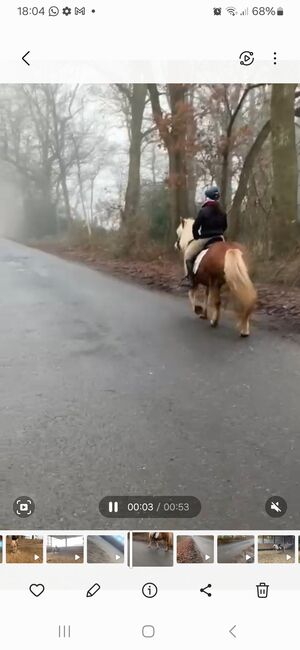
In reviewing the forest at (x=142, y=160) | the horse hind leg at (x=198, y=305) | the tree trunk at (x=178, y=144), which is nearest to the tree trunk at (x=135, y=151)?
the forest at (x=142, y=160)

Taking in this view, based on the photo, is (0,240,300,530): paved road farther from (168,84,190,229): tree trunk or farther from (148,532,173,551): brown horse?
(168,84,190,229): tree trunk

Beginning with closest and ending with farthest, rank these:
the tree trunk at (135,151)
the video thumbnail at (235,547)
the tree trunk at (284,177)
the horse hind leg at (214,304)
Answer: the video thumbnail at (235,547), the tree trunk at (135,151), the horse hind leg at (214,304), the tree trunk at (284,177)

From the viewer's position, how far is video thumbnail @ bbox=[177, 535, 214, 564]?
57.0 inches

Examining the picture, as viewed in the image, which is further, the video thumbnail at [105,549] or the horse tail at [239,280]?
the horse tail at [239,280]

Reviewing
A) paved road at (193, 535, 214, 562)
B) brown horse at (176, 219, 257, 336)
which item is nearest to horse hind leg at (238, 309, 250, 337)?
brown horse at (176, 219, 257, 336)

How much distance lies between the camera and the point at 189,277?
2455 mm

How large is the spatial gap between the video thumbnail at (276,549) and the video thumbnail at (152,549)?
0.87 feet

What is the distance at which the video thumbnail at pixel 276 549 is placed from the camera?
4.82ft
